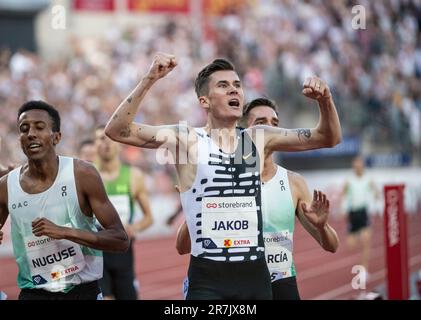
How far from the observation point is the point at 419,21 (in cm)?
2212

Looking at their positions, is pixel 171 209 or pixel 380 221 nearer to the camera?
pixel 171 209

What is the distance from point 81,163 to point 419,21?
62.7 feet

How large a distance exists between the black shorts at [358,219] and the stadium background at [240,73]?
1.91 feet

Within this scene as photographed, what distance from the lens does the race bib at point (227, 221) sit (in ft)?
13.4

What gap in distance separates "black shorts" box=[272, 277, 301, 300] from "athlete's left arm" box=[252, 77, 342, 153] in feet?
3.09

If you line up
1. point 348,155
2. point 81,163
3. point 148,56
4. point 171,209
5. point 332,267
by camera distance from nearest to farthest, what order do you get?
point 81,163
point 332,267
point 171,209
point 148,56
point 348,155

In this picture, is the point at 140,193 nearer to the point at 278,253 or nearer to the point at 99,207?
the point at 278,253

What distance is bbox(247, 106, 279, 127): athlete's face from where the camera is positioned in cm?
520

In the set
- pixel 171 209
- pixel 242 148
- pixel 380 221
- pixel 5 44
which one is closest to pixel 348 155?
pixel 380 221

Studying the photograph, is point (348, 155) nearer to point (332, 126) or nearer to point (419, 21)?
point (419, 21)

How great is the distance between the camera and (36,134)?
4270 millimetres

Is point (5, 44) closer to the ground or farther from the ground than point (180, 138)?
farther from the ground

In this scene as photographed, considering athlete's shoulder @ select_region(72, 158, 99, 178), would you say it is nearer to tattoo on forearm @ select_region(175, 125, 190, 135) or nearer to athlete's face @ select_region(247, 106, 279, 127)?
tattoo on forearm @ select_region(175, 125, 190, 135)

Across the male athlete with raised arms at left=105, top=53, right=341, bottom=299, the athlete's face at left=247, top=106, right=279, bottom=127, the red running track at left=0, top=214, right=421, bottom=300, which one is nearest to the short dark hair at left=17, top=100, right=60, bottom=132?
the male athlete with raised arms at left=105, top=53, right=341, bottom=299
